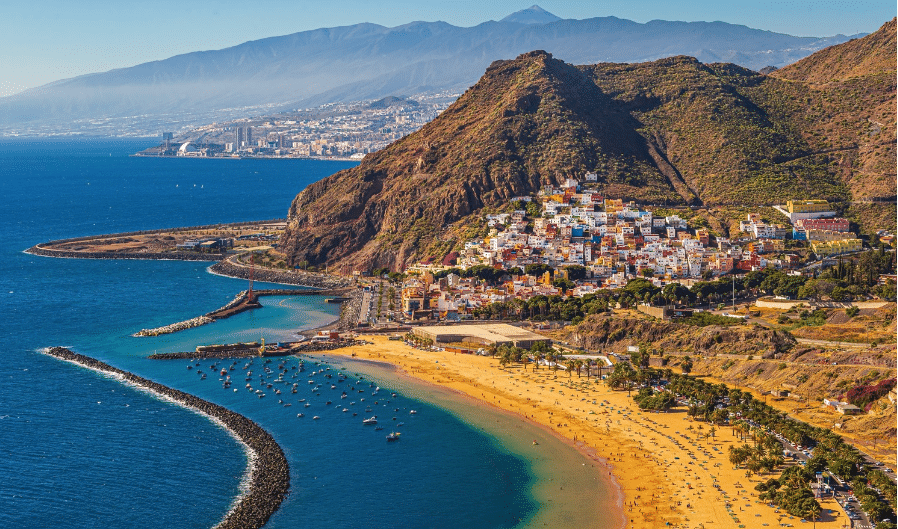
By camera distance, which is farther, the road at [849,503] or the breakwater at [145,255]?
the breakwater at [145,255]

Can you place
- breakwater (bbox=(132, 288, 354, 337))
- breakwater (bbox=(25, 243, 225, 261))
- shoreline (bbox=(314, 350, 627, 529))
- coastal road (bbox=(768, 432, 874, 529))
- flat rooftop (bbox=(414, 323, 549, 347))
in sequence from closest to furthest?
coastal road (bbox=(768, 432, 874, 529)), shoreline (bbox=(314, 350, 627, 529)), flat rooftop (bbox=(414, 323, 549, 347)), breakwater (bbox=(132, 288, 354, 337)), breakwater (bbox=(25, 243, 225, 261))

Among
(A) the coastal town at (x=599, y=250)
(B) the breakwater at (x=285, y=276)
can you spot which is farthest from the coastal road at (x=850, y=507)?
(B) the breakwater at (x=285, y=276)

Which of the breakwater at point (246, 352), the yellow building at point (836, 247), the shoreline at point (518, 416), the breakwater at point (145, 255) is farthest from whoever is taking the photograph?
the breakwater at point (145, 255)

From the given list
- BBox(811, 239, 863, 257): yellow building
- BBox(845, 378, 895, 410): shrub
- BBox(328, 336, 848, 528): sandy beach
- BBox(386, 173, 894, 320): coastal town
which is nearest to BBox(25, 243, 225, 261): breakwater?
BBox(386, 173, 894, 320): coastal town

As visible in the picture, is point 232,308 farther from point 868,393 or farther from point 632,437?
point 868,393

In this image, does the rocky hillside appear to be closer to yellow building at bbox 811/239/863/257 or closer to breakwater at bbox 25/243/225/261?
breakwater at bbox 25/243/225/261

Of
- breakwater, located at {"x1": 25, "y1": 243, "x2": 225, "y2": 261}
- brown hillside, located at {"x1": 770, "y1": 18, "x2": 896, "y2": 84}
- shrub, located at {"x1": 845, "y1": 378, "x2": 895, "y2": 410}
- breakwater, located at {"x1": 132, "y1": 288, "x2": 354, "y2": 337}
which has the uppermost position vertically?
brown hillside, located at {"x1": 770, "y1": 18, "x2": 896, "y2": 84}

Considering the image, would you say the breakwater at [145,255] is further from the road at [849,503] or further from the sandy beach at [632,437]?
the road at [849,503]
